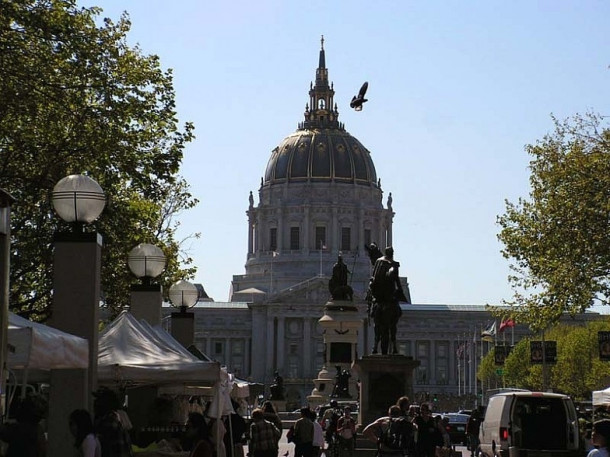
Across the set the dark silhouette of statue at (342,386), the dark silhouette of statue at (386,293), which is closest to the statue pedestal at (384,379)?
the dark silhouette of statue at (386,293)

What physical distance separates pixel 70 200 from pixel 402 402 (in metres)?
8.21

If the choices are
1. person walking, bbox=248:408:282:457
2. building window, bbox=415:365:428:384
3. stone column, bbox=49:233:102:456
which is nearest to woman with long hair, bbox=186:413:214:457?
stone column, bbox=49:233:102:456

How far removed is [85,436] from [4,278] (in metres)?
2.48

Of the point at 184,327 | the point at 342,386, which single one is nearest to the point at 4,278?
the point at 184,327

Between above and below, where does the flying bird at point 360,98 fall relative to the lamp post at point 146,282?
above

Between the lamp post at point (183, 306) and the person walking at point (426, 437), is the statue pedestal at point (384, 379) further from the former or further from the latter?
the person walking at point (426, 437)

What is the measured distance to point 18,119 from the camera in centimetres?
3272

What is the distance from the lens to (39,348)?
14.7m

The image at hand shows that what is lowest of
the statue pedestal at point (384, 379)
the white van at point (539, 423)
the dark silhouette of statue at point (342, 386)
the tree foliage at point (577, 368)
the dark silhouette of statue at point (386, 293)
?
the white van at point (539, 423)

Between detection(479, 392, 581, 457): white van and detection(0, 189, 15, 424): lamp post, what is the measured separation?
15.8 meters

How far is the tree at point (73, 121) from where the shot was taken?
30234mm

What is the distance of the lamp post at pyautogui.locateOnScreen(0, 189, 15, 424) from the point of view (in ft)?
45.1

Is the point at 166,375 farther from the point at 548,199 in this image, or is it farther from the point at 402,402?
the point at 548,199

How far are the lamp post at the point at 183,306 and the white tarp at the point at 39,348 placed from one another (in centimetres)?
1438
